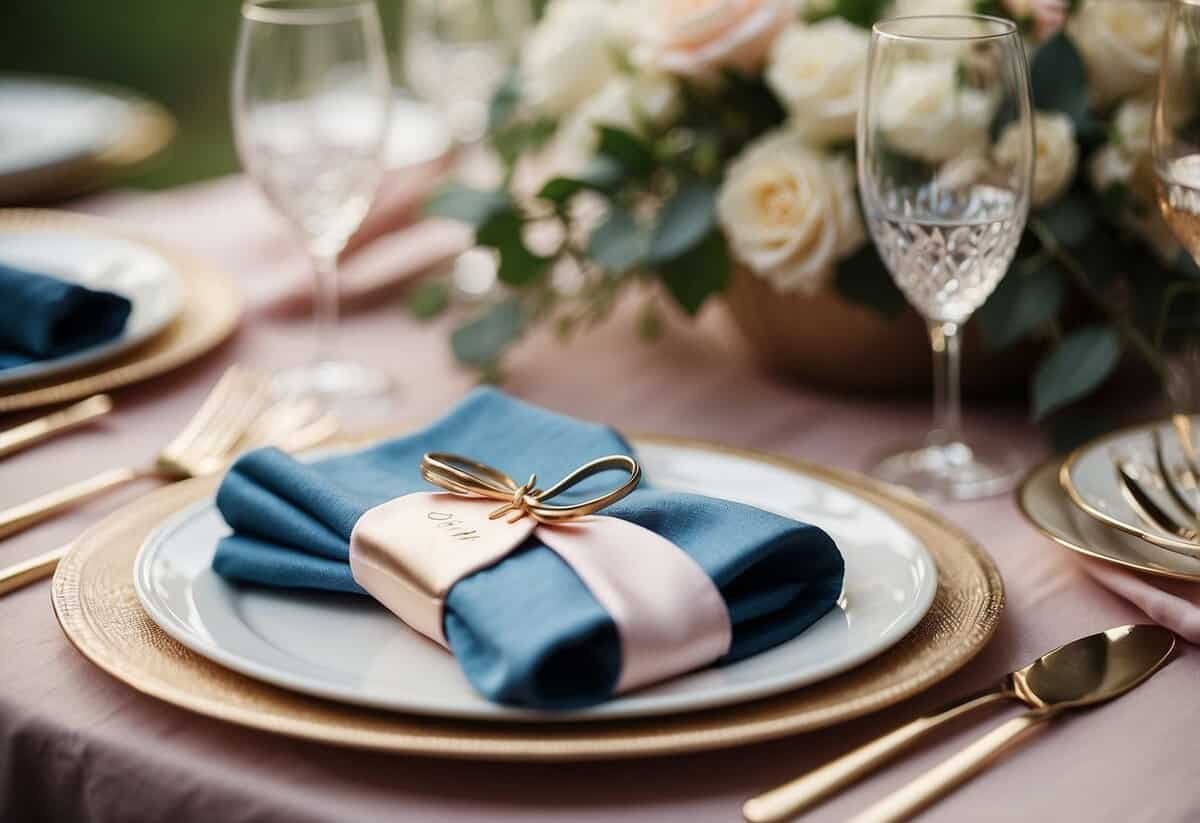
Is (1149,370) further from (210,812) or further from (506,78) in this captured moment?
(210,812)

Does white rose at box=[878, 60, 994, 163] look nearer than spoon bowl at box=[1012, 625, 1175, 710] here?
No

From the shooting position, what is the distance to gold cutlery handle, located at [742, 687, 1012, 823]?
55cm

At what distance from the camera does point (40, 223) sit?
129cm

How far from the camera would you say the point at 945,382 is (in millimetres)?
999

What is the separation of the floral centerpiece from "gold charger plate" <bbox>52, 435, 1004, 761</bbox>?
0.94 feet

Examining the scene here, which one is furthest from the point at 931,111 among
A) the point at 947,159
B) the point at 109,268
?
the point at 109,268

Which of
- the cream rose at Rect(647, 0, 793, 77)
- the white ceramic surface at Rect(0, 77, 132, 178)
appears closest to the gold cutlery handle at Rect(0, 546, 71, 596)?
the cream rose at Rect(647, 0, 793, 77)

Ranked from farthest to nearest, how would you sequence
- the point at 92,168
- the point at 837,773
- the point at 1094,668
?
the point at 92,168 → the point at 1094,668 → the point at 837,773

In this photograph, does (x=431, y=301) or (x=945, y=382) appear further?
(x=431, y=301)

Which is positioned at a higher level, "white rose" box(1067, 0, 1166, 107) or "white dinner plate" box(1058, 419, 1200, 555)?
"white rose" box(1067, 0, 1166, 107)

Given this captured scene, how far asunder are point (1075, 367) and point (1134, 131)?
17 cm

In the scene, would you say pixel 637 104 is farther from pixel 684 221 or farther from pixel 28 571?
pixel 28 571

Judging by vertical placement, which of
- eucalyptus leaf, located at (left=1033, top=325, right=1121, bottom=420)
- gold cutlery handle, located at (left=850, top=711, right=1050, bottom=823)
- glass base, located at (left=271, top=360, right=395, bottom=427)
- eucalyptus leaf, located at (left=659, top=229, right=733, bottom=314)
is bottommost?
glass base, located at (left=271, top=360, right=395, bottom=427)

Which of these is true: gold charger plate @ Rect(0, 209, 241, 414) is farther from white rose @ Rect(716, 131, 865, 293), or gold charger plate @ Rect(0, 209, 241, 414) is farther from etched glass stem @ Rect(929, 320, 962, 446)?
etched glass stem @ Rect(929, 320, 962, 446)
